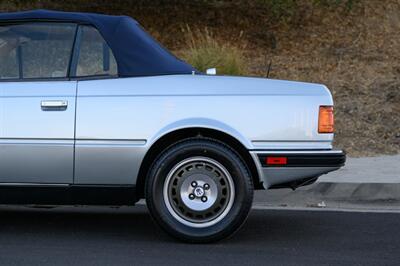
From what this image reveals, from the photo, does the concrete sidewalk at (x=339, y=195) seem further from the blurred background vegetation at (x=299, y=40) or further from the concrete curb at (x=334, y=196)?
the blurred background vegetation at (x=299, y=40)

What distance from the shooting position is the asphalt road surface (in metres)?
6.16

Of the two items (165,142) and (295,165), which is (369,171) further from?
(165,142)

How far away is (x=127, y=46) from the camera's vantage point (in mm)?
6750

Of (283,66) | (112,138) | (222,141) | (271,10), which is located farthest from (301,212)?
(271,10)

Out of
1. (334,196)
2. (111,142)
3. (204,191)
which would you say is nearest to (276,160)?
(204,191)

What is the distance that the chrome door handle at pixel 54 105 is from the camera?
6.49m

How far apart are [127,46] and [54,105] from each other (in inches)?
29.5

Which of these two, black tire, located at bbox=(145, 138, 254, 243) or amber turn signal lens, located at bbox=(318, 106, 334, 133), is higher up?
amber turn signal lens, located at bbox=(318, 106, 334, 133)

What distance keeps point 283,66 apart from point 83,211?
Result: 7679 millimetres

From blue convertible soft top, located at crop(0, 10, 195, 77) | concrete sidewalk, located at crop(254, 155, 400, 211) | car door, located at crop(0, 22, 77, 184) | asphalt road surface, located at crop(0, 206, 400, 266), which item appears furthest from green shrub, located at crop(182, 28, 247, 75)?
car door, located at crop(0, 22, 77, 184)

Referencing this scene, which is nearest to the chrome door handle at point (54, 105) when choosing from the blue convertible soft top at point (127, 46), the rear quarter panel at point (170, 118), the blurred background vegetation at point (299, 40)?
the rear quarter panel at point (170, 118)

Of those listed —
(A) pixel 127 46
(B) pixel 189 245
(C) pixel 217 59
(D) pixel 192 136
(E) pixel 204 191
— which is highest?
(A) pixel 127 46

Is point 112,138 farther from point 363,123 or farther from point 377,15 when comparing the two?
point 377,15

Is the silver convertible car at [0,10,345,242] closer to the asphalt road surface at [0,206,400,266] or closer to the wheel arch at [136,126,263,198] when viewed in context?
the wheel arch at [136,126,263,198]
